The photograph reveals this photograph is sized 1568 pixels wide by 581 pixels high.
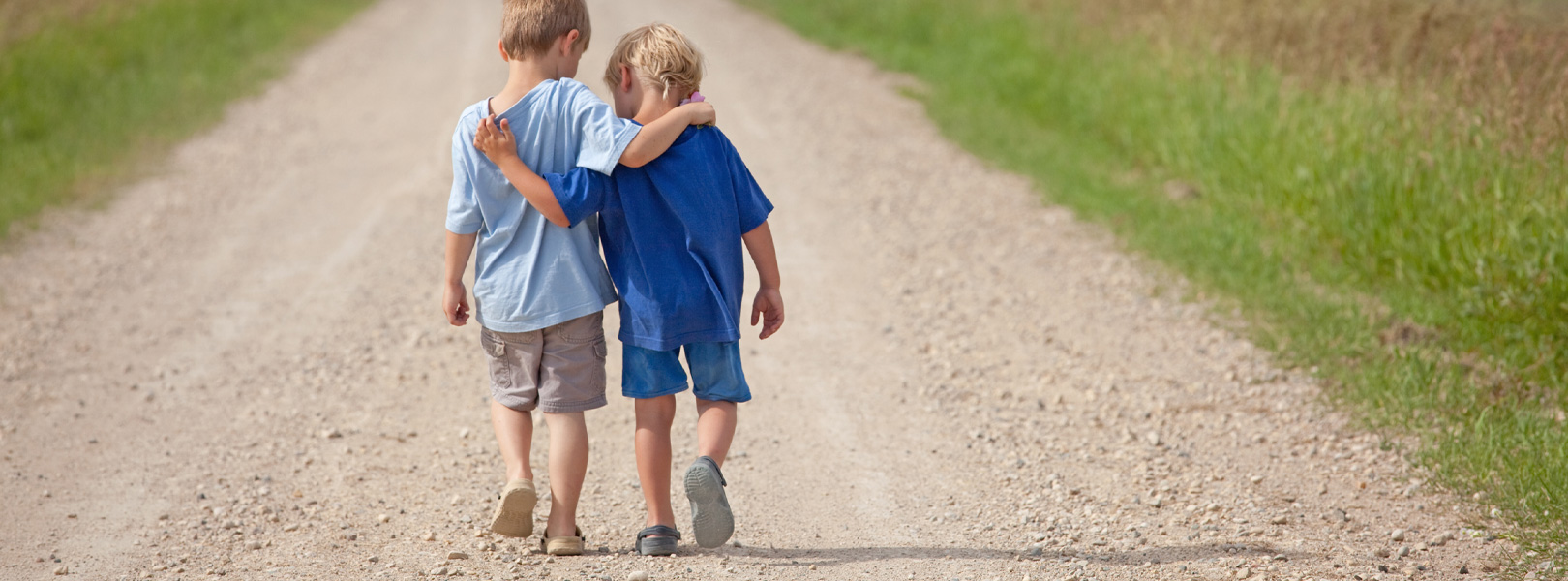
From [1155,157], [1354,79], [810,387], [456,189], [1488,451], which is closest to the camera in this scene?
[456,189]

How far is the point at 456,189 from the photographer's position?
3018mm

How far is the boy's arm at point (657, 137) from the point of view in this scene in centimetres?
283

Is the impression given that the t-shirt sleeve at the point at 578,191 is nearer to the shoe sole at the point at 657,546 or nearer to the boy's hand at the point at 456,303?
the boy's hand at the point at 456,303

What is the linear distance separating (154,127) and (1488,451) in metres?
9.40

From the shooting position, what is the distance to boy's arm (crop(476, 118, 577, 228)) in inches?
112

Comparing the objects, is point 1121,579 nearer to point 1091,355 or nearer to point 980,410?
point 980,410

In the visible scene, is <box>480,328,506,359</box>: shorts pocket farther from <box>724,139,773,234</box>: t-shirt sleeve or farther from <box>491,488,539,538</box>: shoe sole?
<box>724,139,773,234</box>: t-shirt sleeve

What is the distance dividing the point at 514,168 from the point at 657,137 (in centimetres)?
34

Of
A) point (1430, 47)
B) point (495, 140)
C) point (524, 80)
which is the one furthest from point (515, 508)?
point (1430, 47)

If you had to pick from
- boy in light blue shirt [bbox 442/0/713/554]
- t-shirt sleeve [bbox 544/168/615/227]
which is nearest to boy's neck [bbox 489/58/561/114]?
boy in light blue shirt [bbox 442/0/713/554]

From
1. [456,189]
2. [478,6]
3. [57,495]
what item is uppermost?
[456,189]

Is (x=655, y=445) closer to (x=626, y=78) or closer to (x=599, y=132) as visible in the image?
(x=599, y=132)

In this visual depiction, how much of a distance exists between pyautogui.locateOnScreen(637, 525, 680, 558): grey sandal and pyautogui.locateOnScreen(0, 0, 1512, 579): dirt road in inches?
1.5

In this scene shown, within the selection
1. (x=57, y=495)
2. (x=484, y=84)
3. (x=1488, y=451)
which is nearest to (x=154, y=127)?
(x=484, y=84)
